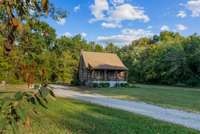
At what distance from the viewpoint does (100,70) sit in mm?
33812

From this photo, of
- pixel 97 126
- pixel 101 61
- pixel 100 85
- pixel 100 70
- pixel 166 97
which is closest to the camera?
pixel 97 126

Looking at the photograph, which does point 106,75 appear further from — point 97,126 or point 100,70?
point 97,126

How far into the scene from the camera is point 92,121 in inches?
339

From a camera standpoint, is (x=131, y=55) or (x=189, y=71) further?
(x=131, y=55)

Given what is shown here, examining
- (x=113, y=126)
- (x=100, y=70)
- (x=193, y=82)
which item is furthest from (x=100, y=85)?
(x=113, y=126)

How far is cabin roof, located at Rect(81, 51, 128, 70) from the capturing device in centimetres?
3363

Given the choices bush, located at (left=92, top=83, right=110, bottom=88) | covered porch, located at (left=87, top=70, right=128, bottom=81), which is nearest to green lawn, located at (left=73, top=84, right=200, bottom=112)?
bush, located at (left=92, top=83, right=110, bottom=88)

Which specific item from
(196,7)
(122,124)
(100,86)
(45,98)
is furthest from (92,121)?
(196,7)

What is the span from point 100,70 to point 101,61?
6.54 ft

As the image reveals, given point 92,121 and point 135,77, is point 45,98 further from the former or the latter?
point 135,77

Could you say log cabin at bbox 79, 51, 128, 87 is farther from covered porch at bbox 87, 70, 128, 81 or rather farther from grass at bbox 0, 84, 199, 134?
grass at bbox 0, 84, 199, 134

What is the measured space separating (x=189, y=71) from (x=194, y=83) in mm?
1872

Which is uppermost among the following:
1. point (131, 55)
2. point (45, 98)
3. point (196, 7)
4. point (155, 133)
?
point (196, 7)

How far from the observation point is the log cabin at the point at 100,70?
33.2m
